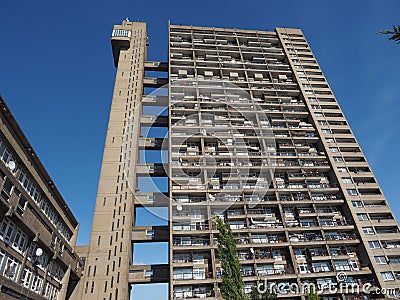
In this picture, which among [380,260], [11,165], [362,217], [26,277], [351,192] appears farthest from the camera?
[351,192]

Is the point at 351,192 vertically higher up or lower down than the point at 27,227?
higher up

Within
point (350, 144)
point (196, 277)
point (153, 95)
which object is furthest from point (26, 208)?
point (350, 144)

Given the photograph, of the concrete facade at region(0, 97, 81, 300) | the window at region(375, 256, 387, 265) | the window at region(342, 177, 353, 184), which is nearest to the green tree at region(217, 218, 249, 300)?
the concrete facade at region(0, 97, 81, 300)

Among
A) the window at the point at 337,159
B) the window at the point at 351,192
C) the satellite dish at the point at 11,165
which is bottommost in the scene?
the satellite dish at the point at 11,165

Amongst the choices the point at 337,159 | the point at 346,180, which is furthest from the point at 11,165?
the point at 337,159

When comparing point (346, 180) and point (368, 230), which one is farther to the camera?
point (346, 180)

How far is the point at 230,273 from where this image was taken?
27766 mm

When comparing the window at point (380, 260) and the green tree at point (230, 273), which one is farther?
the window at point (380, 260)

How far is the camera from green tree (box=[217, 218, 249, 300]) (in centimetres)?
2610

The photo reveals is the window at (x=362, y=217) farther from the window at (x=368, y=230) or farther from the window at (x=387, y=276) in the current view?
the window at (x=387, y=276)

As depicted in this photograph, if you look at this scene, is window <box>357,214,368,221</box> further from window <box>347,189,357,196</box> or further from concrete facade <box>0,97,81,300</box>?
concrete facade <box>0,97,81,300</box>

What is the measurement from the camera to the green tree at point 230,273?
26095 millimetres

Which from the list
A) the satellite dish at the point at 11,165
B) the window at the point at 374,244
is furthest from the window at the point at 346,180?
the satellite dish at the point at 11,165

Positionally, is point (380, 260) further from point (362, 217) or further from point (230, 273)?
point (230, 273)
